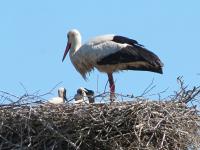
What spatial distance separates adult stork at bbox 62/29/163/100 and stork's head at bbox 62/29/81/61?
237 mm

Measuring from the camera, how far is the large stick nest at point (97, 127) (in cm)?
951

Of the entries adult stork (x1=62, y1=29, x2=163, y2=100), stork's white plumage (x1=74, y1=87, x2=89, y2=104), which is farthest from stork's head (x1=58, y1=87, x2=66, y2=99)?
adult stork (x1=62, y1=29, x2=163, y2=100)

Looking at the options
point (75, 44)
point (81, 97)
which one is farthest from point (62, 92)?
point (75, 44)

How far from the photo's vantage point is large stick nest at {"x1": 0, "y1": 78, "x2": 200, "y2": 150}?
9508 millimetres

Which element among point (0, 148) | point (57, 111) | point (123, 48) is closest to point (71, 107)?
point (57, 111)

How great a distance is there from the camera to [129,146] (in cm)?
952

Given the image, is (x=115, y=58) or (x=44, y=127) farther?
(x=115, y=58)

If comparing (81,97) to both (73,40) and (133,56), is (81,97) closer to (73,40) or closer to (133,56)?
(133,56)

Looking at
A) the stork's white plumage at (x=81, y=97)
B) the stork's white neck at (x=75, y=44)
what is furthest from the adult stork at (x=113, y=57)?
the stork's white plumage at (x=81, y=97)

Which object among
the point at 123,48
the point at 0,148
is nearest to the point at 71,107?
the point at 0,148

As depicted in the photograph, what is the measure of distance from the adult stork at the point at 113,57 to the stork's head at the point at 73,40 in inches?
9.3

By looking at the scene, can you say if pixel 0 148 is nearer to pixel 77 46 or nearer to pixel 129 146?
pixel 129 146

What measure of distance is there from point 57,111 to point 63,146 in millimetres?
343

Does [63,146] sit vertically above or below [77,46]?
below
